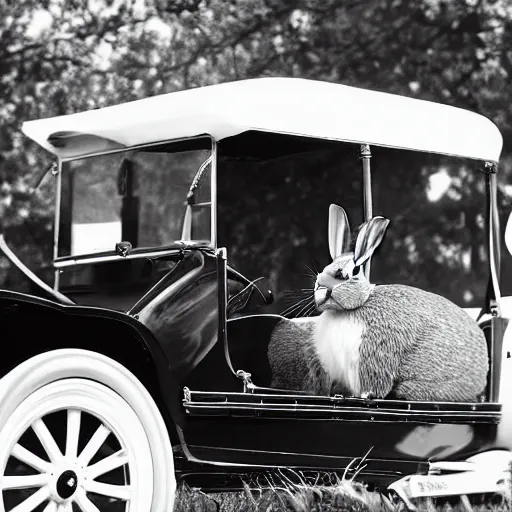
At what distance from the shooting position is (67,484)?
351 cm

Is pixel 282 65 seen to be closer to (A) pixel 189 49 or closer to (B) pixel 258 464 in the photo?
(A) pixel 189 49

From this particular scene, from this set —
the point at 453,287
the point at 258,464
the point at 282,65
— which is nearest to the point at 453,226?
the point at 453,287

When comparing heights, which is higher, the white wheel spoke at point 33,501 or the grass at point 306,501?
the white wheel spoke at point 33,501

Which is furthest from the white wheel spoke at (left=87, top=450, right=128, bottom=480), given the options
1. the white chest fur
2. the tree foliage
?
the tree foliage

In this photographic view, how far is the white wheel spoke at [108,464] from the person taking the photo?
3.58m

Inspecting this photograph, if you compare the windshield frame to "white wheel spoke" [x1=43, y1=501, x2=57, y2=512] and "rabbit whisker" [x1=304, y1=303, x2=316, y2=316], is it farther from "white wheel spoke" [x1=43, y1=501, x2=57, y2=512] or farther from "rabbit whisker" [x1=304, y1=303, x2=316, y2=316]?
"white wheel spoke" [x1=43, y1=501, x2=57, y2=512]

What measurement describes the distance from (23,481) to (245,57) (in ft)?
18.9

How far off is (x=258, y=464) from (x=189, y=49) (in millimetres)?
4730

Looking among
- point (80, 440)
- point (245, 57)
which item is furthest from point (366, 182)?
point (245, 57)

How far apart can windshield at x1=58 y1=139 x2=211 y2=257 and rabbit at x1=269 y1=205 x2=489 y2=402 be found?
0.64 metres

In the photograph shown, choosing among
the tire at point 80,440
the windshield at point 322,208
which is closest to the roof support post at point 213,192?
the windshield at point 322,208

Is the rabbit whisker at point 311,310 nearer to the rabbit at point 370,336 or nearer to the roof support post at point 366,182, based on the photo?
the rabbit at point 370,336

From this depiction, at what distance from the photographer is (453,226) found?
8.05 meters

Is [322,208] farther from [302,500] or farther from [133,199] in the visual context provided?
[302,500]
